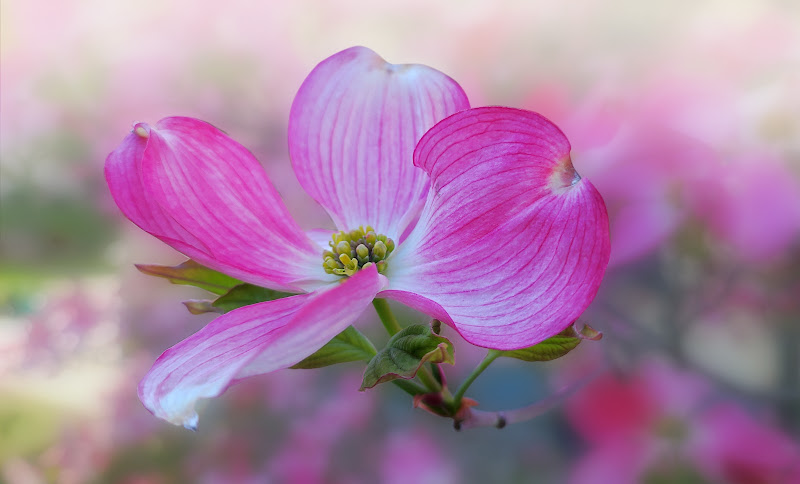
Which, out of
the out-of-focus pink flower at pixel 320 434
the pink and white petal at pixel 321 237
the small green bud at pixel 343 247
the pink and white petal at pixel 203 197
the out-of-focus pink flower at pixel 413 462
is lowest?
the out-of-focus pink flower at pixel 413 462

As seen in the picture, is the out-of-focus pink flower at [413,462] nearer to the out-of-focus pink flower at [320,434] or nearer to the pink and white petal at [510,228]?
the out-of-focus pink flower at [320,434]

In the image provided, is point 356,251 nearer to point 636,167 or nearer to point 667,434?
point 636,167

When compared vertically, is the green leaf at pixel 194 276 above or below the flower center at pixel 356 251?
above

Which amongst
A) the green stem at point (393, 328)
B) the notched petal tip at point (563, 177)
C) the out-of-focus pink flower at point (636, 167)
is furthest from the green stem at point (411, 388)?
the out-of-focus pink flower at point (636, 167)

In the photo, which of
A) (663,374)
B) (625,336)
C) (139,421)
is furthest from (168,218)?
(139,421)

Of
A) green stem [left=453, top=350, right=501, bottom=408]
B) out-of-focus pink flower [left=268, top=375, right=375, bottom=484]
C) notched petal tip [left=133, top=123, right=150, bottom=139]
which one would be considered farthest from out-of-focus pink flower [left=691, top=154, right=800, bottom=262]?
out-of-focus pink flower [left=268, top=375, right=375, bottom=484]

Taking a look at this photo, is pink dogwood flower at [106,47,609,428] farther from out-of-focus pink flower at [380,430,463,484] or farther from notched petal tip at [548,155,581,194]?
out-of-focus pink flower at [380,430,463,484]

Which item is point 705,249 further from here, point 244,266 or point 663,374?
point 244,266
